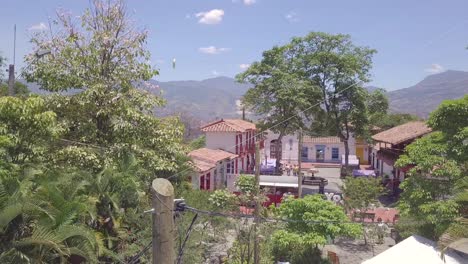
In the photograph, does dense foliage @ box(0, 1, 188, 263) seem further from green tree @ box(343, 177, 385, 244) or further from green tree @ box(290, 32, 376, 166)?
green tree @ box(290, 32, 376, 166)

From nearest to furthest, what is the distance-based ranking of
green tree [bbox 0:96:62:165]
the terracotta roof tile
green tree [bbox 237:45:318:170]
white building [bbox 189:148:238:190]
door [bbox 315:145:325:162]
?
green tree [bbox 0:96:62:165], white building [bbox 189:148:238:190], green tree [bbox 237:45:318:170], the terracotta roof tile, door [bbox 315:145:325:162]

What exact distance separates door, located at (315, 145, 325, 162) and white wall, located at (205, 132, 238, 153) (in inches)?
787

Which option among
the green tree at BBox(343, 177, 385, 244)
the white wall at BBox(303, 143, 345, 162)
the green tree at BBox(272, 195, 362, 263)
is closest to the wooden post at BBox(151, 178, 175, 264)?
the green tree at BBox(272, 195, 362, 263)

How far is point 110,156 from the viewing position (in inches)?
451

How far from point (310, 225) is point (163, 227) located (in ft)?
32.6

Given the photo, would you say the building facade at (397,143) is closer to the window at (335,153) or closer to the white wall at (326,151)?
the white wall at (326,151)

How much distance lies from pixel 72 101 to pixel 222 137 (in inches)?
943

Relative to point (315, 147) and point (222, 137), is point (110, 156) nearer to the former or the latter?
point (222, 137)

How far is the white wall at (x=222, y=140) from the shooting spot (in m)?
35.1

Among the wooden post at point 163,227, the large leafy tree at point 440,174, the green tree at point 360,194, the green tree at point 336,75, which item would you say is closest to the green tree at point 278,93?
the green tree at point 336,75

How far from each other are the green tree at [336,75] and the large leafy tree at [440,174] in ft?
72.2

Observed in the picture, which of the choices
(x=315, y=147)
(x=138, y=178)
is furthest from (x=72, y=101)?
(x=315, y=147)

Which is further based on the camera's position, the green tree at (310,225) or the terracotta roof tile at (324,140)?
the terracotta roof tile at (324,140)

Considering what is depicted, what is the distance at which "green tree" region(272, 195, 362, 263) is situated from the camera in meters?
13.2
